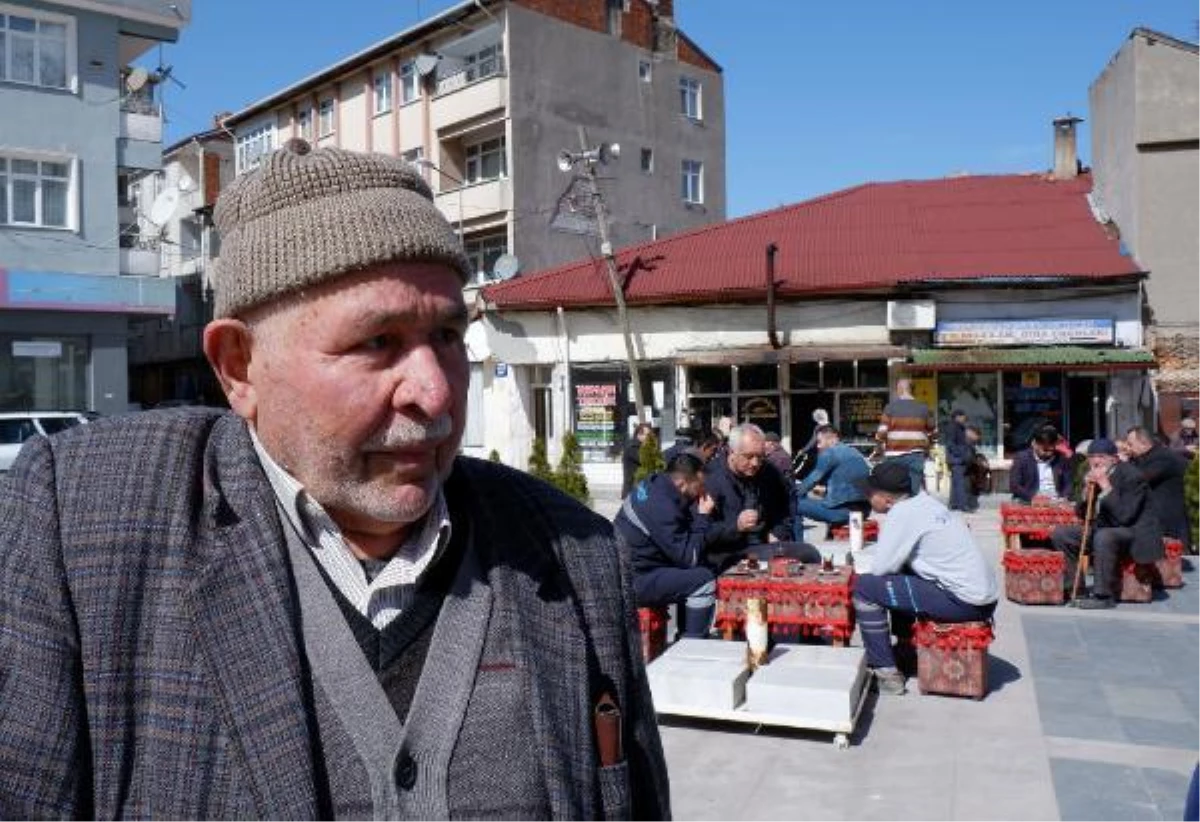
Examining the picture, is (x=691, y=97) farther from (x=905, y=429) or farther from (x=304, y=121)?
(x=905, y=429)

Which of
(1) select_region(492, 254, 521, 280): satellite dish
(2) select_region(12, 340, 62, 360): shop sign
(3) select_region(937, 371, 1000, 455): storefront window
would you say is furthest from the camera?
(1) select_region(492, 254, 521, 280): satellite dish

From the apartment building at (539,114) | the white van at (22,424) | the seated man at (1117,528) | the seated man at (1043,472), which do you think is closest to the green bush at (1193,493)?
the seated man at (1043,472)

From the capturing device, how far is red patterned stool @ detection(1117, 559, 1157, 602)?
31.2ft

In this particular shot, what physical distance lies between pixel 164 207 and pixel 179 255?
514 centimetres

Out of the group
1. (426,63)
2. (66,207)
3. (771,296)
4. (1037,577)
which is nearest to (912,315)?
(771,296)

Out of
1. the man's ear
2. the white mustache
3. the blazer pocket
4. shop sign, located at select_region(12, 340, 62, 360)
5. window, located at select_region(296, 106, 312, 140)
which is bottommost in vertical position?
the blazer pocket

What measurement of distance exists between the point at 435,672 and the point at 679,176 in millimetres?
31606

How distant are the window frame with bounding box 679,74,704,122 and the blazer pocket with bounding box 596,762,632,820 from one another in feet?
106

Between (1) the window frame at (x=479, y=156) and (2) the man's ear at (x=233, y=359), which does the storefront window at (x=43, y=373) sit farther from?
(2) the man's ear at (x=233, y=359)

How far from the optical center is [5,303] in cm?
2102

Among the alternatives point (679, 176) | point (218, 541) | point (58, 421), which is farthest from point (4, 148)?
point (218, 541)

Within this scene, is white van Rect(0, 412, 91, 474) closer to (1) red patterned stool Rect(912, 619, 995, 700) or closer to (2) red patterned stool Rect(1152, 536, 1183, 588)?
(1) red patterned stool Rect(912, 619, 995, 700)

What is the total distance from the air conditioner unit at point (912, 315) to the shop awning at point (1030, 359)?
0.49 metres

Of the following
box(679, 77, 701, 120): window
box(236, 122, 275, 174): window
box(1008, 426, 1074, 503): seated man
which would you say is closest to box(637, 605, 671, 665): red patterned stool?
box(1008, 426, 1074, 503): seated man
